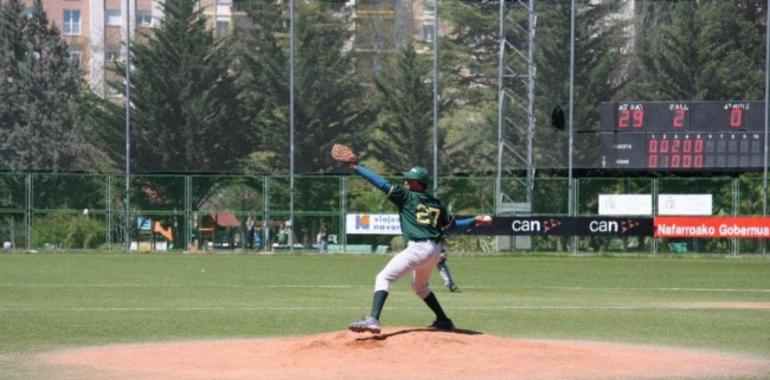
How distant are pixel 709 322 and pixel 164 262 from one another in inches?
979

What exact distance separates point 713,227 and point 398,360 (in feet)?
120

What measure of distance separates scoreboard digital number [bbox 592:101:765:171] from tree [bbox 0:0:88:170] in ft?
109

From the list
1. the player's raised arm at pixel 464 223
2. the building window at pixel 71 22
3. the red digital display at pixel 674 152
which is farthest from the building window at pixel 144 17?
the player's raised arm at pixel 464 223

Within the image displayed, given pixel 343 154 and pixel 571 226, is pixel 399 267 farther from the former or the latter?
pixel 571 226

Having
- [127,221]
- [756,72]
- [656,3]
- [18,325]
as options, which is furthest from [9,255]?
[656,3]

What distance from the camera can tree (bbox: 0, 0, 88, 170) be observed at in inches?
2672

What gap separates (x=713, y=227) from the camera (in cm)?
4797

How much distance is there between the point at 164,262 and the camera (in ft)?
136

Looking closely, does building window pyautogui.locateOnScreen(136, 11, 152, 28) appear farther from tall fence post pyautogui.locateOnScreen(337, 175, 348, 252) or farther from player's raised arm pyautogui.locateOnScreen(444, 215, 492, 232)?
player's raised arm pyautogui.locateOnScreen(444, 215, 492, 232)

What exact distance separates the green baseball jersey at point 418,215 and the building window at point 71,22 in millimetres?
75001

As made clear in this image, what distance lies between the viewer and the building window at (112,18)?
8638 centimetres

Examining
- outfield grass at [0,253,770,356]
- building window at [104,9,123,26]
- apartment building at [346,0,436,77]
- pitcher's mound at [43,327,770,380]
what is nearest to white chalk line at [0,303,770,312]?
outfield grass at [0,253,770,356]

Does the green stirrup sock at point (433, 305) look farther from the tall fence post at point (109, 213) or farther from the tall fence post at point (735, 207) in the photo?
the tall fence post at point (109, 213)

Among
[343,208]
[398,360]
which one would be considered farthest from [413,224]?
[343,208]
